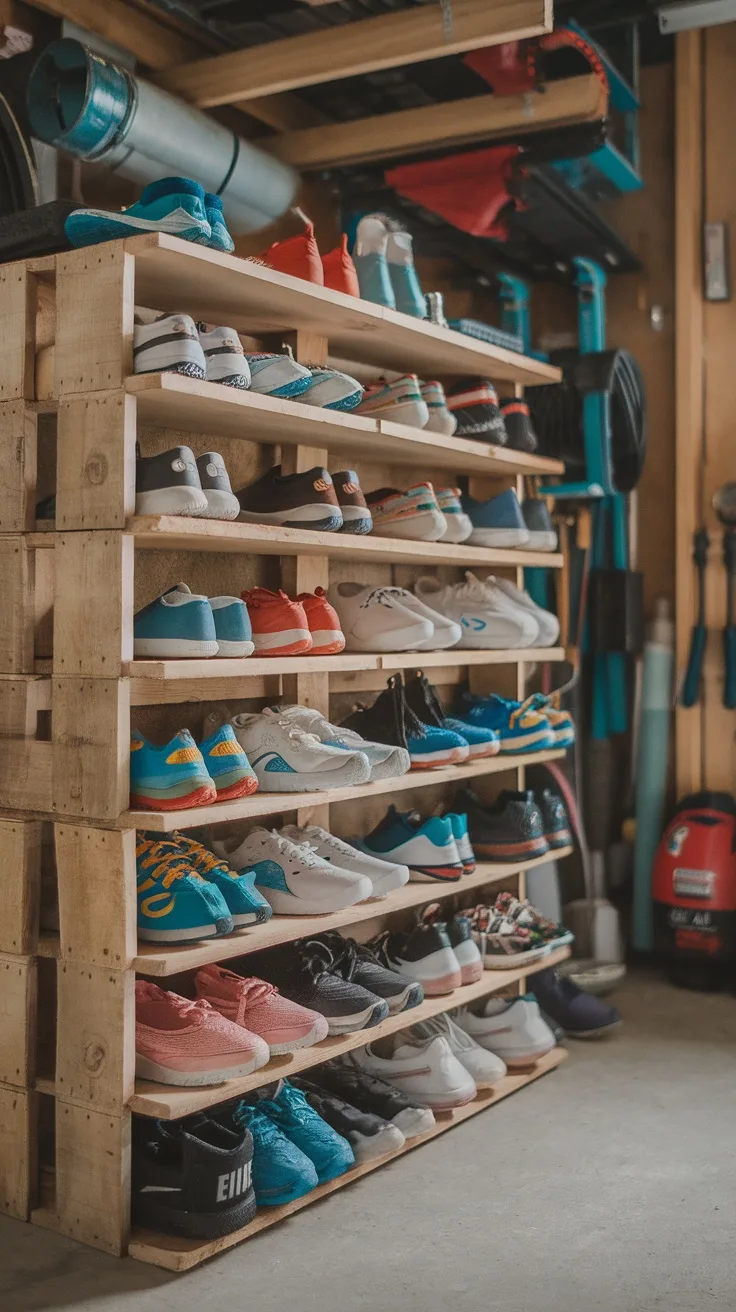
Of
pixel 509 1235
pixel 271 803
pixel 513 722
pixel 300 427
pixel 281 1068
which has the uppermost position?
pixel 300 427

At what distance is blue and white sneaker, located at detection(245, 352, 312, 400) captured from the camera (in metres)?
2.58

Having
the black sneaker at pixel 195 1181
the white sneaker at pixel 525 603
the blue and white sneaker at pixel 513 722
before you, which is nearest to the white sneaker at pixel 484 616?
the white sneaker at pixel 525 603

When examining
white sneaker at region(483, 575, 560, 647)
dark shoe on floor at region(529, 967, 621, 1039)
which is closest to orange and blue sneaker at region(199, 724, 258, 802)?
white sneaker at region(483, 575, 560, 647)

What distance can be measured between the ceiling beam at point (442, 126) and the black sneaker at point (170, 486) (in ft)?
5.60

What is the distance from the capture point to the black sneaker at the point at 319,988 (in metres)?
2.66

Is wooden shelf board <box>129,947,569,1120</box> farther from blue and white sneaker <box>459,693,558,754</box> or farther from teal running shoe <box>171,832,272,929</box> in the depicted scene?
blue and white sneaker <box>459,693,558,754</box>

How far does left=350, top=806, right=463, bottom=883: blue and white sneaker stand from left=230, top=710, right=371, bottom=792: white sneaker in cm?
46

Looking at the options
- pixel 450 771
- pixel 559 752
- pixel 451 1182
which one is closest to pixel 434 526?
pixel 450 771

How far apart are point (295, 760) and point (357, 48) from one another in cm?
176

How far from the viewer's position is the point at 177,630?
7.79ft

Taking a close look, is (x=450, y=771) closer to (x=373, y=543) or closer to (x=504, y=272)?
(x=373, y=543)

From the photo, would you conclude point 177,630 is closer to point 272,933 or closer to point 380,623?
point 272,933

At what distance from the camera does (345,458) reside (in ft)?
10.8

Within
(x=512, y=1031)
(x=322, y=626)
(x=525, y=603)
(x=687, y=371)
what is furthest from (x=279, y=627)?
(x=687, y=371)
